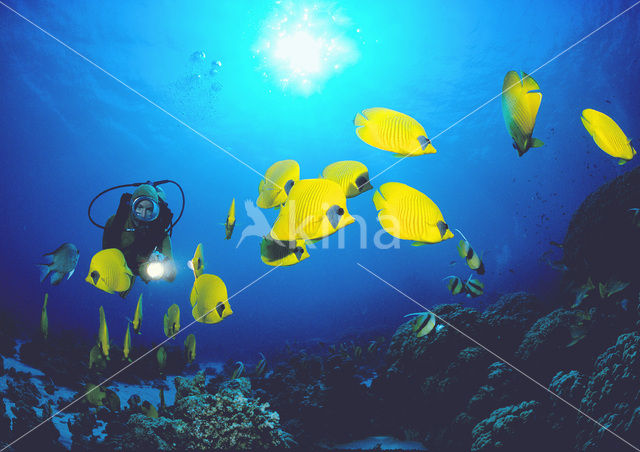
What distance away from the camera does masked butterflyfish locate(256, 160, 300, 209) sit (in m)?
2.28

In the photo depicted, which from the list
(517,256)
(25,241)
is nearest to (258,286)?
(25,241)

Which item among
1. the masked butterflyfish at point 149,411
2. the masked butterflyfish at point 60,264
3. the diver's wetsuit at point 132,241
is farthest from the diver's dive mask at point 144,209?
the masked butterflyfish at point 149,411

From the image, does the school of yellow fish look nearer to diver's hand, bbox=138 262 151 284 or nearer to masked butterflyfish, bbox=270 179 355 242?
masked butterflyfish, bbox=270 179 355 242

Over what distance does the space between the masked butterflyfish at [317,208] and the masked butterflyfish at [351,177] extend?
1.44ft

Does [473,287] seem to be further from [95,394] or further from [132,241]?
[95,394]

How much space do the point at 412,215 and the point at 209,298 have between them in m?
1.87

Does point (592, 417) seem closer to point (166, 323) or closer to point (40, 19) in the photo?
point (166, 323)

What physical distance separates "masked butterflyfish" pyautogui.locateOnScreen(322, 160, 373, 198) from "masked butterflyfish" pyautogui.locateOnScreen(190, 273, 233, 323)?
4.49 feet

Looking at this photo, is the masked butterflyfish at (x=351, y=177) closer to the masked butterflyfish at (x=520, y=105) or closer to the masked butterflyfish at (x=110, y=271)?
the masked butterflyfish at (x=520, y=105)

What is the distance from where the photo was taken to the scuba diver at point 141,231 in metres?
2.79

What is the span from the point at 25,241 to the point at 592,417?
69567 mm

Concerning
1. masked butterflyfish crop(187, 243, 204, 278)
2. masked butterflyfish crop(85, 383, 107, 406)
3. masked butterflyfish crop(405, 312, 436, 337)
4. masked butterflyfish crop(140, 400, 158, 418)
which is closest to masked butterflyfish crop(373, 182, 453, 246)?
masked butterflyfish crop(187, 243, 204, 278)

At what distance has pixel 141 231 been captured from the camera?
2.97 m

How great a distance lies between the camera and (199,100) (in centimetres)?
1784
